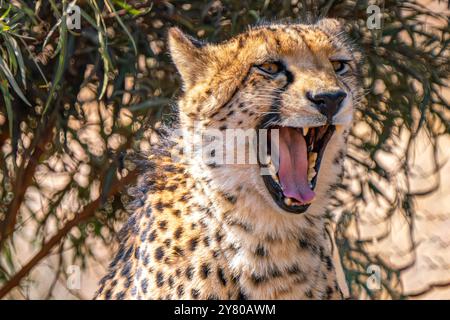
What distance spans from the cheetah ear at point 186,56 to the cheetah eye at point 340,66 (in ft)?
1.04

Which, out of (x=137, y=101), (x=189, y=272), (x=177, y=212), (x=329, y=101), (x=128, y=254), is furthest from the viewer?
(x=137, y=101)

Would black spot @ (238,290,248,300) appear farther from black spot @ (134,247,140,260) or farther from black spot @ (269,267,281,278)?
black spot @ (134,247,140,260)

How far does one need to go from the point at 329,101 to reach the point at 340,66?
0.25 metres

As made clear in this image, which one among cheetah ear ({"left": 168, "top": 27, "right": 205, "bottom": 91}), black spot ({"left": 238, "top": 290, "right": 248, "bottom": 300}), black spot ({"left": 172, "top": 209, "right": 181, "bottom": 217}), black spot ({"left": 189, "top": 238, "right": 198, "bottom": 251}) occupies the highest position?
cheetah ear ({"left": 168, "top": 27, "right": 205, "bottom": 91})

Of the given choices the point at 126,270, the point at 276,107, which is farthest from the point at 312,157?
the point at 126,270

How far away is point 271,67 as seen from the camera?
2.57 m

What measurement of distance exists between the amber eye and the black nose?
0.18 meters

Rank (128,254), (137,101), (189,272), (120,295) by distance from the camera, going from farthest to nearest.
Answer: (137,101), (128,254), (120,295), (189,272)

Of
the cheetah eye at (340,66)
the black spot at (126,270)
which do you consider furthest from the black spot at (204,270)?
the cheetah eye at (340,66)

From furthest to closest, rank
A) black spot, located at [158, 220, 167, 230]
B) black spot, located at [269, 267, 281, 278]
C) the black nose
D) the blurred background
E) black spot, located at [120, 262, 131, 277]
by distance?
the blurred background, black spot, located at [120, 262, 131, 277], black spot, located at [158, 220, 167, 230], black spot, located at [269, 267, 281, 278], the black nose

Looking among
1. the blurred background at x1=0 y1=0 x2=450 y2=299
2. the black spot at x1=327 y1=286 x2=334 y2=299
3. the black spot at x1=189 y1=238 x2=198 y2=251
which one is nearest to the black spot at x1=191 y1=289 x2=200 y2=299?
the black spot at x1=189 y1=238 x2=198 y2=251

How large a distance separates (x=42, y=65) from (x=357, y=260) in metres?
1.35

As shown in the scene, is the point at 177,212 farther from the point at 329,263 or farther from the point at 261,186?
the point at 329,263

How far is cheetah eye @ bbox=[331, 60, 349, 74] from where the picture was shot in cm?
263
